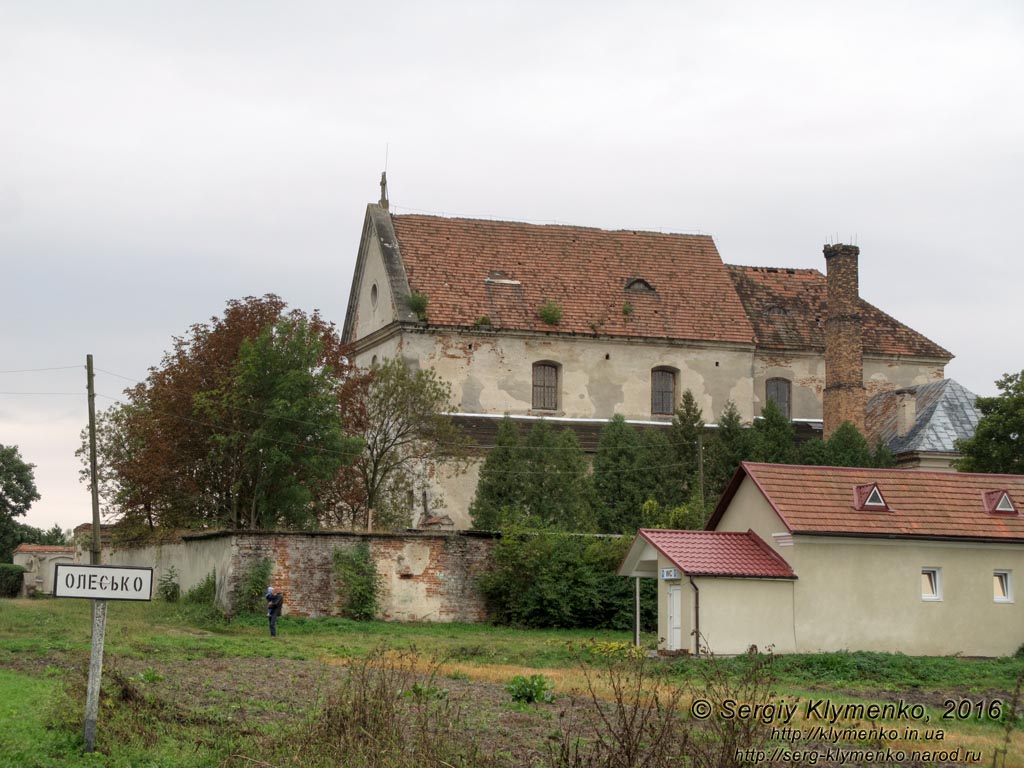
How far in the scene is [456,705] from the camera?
1547 cm

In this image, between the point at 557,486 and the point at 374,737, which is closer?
the point at 374,737

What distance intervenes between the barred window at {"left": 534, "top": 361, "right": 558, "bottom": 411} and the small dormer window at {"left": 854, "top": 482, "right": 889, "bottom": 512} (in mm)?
18061

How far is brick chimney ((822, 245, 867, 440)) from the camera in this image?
44.6 m

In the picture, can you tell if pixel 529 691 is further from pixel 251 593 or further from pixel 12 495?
pixel 12 495

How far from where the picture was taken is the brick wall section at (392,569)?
106ft

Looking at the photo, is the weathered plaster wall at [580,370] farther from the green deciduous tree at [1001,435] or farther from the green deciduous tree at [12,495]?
the green deciduous tree at [12,495]

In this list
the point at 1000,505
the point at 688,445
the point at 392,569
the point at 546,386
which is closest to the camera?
the point at 1000,505

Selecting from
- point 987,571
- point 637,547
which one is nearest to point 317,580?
point 637,547

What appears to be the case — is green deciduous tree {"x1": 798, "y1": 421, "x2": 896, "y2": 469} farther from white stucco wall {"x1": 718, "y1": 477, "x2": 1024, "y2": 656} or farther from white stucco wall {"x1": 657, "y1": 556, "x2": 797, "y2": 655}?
white stucco wall {"x1": 657, "y1": 556, "x2": 797, "y2": 655}

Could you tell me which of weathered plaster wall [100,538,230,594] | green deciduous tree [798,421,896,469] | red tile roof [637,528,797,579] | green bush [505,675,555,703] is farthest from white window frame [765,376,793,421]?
green bush [505,675,555,703]

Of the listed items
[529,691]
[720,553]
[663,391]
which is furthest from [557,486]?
[529,691]

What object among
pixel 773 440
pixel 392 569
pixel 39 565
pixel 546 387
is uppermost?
pixel 546 387

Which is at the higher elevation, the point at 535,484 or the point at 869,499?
the point at 535,484

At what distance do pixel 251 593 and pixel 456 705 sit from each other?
1728cm
